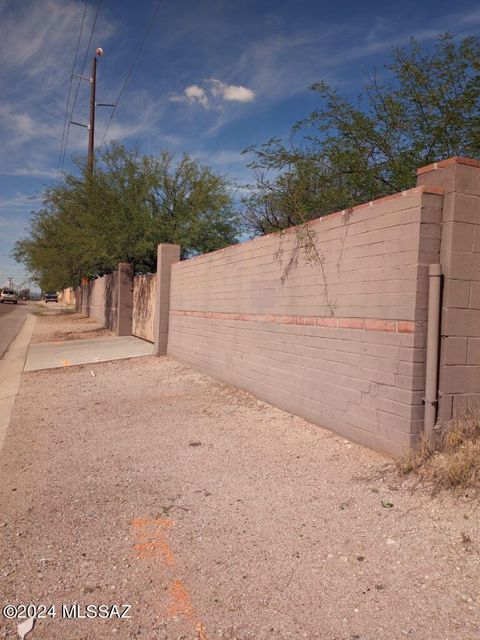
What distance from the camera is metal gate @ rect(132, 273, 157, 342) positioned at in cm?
1705

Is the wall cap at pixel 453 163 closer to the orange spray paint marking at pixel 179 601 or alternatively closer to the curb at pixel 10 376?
the orange spray paint marking at pixel 179 601

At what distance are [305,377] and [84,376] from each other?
6497 millimetres

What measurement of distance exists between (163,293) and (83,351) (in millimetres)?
3244

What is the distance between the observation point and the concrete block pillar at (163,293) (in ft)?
47.5

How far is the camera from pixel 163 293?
48.4 feet

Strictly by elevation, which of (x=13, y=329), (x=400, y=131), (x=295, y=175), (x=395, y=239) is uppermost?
(x=400, y=131)

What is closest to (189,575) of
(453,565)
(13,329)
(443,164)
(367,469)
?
(453,565)

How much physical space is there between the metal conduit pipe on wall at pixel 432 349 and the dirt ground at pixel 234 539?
56 cm

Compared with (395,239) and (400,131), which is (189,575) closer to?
(395,239)

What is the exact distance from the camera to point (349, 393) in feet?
19.2

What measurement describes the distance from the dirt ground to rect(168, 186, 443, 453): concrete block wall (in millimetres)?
457

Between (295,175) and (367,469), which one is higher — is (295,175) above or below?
above

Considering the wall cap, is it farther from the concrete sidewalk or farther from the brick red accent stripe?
the concrete sidewalk

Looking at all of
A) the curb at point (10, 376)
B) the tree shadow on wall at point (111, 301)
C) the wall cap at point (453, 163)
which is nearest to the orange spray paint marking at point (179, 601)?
the wall cap at point (453, 163)
